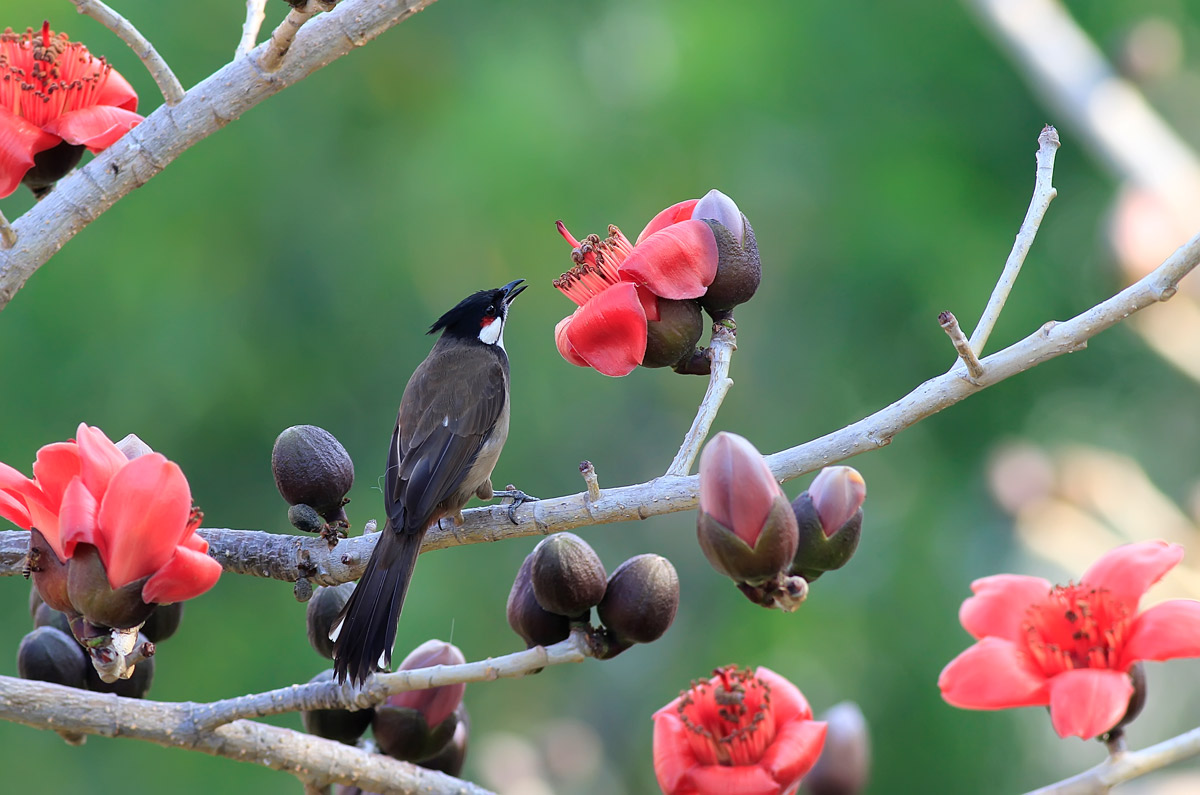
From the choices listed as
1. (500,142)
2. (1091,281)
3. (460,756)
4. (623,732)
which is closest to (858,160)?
(1091,281)

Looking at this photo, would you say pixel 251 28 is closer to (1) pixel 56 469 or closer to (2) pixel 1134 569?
(1) pixel 56 469

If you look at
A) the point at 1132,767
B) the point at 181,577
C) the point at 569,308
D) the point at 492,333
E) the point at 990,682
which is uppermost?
the point at 569,308

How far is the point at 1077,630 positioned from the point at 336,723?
0.96 metres

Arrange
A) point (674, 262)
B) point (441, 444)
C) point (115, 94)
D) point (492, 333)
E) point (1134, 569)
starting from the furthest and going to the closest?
point (492, 333) < point (441, 444) < point (115, 94) < point (674, 262) < point (1134, 569)

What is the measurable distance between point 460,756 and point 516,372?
18.0ft

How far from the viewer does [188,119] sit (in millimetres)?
1646

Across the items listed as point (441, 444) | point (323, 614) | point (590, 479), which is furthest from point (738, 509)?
point (441, 444)

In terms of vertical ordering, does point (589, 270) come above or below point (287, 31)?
below

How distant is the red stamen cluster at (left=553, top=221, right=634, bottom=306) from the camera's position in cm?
177

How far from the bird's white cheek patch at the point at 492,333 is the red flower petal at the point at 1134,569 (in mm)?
2420

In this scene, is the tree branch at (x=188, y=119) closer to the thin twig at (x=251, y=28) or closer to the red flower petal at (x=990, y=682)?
the thin twig at (x=251, y=28)

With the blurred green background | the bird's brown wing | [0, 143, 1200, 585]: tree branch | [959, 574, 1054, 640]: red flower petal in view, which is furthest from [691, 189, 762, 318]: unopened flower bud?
the blurred green background

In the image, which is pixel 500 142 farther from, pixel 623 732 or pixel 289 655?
pixel 623 732

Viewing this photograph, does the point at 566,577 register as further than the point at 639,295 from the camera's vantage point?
No
